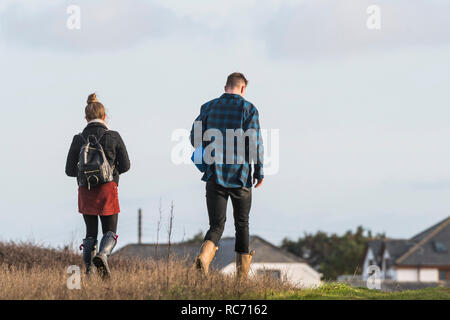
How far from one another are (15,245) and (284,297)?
10089 mm

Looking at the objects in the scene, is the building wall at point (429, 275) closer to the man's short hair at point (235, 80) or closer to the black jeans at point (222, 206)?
the black jeans at point (222, 206)

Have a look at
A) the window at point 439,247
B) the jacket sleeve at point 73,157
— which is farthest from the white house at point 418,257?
the jacket sleeve at point 73,157

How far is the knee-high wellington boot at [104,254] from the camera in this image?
10.0 metres

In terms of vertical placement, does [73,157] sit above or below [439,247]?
above

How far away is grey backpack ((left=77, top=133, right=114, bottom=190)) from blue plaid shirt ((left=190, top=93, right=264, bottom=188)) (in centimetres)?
123

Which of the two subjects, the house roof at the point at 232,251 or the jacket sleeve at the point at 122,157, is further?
the house roof at the point at 232,251

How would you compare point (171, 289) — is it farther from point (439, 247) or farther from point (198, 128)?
point (439, 247)

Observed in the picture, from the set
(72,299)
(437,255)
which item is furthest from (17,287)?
(437,255)

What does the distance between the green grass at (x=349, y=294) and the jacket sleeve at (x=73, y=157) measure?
322cm

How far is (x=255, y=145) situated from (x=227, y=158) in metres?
0.40

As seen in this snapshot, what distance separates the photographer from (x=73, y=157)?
10.4 meters

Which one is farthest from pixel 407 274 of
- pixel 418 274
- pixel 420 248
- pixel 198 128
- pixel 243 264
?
pixel 198 128
